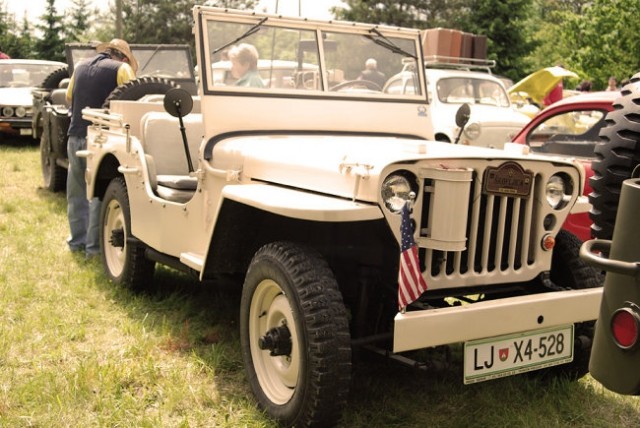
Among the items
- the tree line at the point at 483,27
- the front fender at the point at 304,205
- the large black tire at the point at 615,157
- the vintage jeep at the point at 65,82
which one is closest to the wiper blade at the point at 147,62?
the vintage jeep at the point at 65,82

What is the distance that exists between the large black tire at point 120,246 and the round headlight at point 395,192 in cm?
234

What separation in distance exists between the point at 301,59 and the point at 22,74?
12061mm

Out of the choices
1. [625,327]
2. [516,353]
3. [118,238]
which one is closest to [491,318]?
[516,353]

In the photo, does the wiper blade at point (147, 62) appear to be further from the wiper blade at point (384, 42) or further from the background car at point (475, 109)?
the wiper blade at point (384, 42)

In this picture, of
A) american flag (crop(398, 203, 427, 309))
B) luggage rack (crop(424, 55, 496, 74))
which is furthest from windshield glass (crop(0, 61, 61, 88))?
american flag (crop(398, 203, 427, 309))

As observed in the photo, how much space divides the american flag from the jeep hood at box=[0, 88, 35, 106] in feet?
40.0

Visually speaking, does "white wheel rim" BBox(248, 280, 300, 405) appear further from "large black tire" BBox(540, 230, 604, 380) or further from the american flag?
"large black tire" BBox(540, 230, 604, 380)

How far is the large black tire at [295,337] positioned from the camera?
2.99 m

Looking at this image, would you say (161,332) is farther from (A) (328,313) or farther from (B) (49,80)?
(B) (49,80)

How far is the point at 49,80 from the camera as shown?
33.5 feet

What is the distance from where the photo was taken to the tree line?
2292 cm

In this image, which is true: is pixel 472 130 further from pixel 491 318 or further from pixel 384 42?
pixel 491 318

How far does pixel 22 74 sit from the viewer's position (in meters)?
15.0

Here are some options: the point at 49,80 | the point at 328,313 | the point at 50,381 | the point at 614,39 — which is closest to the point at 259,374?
the point at 328,313
